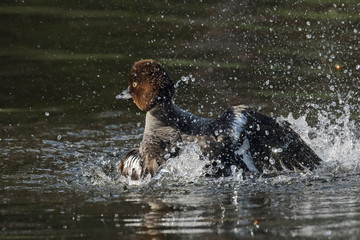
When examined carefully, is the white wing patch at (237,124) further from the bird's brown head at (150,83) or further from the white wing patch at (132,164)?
the white wing patch at (132,164)

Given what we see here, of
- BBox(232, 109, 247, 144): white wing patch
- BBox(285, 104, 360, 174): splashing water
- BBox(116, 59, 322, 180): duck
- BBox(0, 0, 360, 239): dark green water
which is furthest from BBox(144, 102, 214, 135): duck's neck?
BBox(285, 104, 360, 174): splashing water

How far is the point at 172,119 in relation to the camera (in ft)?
23.9

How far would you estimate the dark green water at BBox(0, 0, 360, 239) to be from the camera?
17.8 ft

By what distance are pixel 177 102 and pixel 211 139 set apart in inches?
125

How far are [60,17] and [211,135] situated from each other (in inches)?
260

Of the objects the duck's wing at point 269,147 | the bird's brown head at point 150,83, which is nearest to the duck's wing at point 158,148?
the bird's brown head at point 150,83

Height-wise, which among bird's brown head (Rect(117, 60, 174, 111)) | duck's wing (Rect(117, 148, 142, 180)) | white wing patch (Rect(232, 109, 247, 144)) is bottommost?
duck's wing (Rect(117, 148, 142, 180))

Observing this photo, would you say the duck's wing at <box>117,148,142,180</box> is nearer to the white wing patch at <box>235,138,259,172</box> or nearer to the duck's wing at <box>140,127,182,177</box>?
the duck's wing at <box>140,127,182,177</box>

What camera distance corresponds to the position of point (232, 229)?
505cm

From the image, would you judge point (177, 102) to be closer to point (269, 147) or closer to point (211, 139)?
point (269, 147)

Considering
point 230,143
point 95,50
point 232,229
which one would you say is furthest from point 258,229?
point 95,50

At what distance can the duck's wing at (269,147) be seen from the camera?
7.09 metres

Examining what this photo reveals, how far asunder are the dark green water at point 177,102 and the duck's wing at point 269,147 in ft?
0.89

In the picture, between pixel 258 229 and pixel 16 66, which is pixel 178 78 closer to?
pixel 16 66
